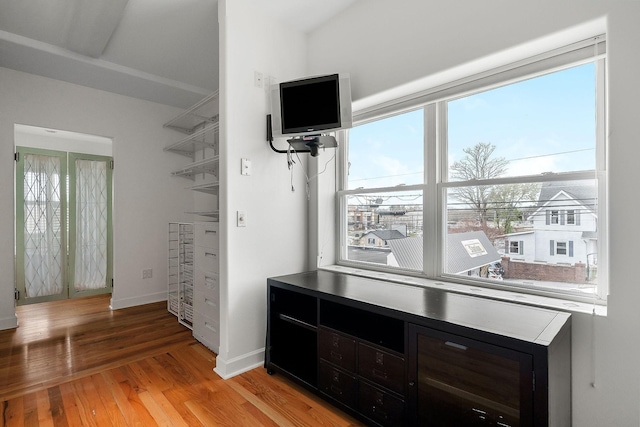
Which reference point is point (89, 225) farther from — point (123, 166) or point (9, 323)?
point (9, 323)

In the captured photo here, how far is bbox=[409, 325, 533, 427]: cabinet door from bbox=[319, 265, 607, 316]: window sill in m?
0.50

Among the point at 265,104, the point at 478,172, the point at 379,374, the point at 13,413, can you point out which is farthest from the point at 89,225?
the point at 478,172

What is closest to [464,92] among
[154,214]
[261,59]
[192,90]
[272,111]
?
[272,111]

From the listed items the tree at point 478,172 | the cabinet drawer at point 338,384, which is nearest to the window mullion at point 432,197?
the tree at point 478,172

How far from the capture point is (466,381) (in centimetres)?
130

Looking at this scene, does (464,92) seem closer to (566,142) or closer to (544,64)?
(544,64)

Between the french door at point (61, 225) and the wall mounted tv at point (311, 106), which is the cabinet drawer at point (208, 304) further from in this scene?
the french door at point (61, 225)

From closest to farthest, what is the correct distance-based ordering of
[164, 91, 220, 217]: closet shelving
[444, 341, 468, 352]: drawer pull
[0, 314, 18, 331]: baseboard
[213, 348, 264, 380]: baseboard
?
1. [444, 341, 468, 352]: drawer pull
2. [213, 348, 264, 380]: baseboard
3. [0, 314, 18, 331]: baseboard
4. [164, 91, 220, 217]: closet shelving

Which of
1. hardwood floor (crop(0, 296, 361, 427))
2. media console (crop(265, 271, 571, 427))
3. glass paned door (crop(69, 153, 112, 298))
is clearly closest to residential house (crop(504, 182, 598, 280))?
media console (crop(265, 271, 571, 427))

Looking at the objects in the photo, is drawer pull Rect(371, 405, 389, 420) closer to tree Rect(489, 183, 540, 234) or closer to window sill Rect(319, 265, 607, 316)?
window sill Rect(319, 265, 607, 316)

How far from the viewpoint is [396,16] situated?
2.11 m

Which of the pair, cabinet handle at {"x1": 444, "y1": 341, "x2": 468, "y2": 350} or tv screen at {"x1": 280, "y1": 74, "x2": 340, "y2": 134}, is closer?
cabinet handle at {"x1": 444, "y1": 341, "x2": 468, "y2": 350}

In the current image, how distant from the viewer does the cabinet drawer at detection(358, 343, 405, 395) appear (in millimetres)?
1518

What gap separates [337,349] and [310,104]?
158 cm
